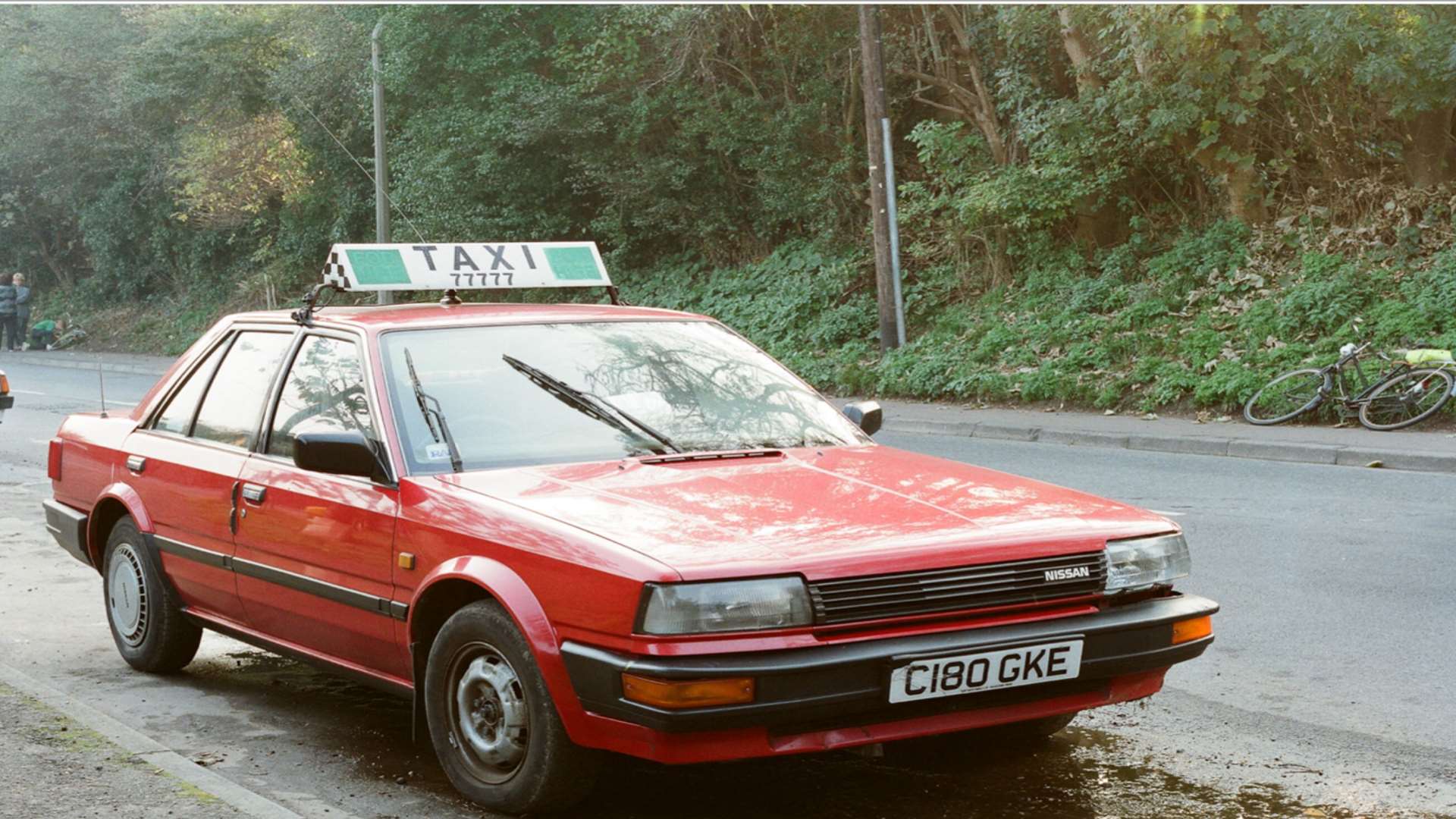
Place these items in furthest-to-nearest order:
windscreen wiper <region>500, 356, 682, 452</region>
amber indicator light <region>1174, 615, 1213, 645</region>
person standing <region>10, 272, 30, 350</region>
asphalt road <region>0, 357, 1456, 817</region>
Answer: person standing <region>10, 272, 30, 350</region> → windscreen wiper <region>500, 356, 682, 452</region> → asphalt road <region>0, 357, 1456, 817</region> → amber indicator light <region>1174, 615, 1213, 645</region>

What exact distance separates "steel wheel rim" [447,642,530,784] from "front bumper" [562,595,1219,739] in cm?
32

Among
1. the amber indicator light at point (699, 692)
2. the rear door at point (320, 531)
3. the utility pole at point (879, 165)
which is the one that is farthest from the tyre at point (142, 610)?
the utility pole at point (879, 165)

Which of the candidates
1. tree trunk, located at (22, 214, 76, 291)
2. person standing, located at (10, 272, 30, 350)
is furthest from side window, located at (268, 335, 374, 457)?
tree trunk, located at (22, 214, 76, 291)

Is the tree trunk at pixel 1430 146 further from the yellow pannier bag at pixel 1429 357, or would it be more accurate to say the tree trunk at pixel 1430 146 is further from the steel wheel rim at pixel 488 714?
the steel wheel rim at pixel 488 714

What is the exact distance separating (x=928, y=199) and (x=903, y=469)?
1858 centimetres

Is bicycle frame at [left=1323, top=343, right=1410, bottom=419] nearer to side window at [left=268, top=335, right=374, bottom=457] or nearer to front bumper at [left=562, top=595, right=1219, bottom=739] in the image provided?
front bumper at [left=562, top=595, right=1219, bottom=739]

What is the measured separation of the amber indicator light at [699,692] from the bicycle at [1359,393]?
1266 centimetres

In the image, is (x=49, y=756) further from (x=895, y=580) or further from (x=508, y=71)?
(x=508, y=71)

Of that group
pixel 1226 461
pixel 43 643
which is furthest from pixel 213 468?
pixel 1226 461

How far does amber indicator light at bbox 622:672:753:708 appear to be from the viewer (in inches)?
146

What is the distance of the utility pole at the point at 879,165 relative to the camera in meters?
20.7

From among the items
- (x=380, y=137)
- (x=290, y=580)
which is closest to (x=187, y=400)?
(x=290, y=580)

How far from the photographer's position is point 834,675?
3748 mm

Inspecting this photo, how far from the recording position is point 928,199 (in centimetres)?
2297
